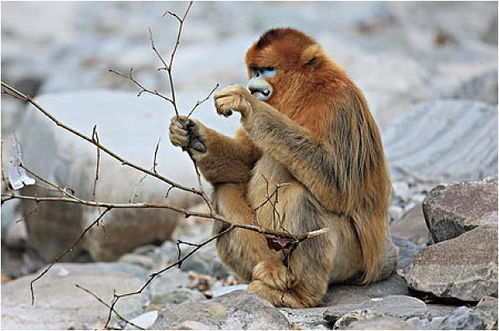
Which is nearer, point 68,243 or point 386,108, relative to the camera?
point 68,243

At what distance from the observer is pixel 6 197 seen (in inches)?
192

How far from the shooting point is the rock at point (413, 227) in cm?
717

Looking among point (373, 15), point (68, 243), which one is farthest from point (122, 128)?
point (373, 15)

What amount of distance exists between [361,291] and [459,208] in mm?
864

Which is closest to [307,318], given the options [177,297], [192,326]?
[192,326]

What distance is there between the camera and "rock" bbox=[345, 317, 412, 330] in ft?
15.0

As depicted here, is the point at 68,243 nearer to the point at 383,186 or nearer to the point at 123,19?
the point at 383,186

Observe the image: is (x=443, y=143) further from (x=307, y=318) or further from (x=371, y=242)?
(x=307, y=318)

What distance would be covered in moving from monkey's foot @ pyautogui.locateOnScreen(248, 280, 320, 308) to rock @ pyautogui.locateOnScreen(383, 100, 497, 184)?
11.0ft

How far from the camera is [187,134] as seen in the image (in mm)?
6059

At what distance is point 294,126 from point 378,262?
1155 mm

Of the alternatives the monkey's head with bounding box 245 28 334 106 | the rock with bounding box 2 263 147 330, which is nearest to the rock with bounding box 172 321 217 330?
the monkey's head with bounding box 245 28 334 106

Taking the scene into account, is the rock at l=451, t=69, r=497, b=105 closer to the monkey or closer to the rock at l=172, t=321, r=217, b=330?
the monkey

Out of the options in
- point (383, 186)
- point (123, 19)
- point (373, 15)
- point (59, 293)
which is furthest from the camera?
point (123, 19)
